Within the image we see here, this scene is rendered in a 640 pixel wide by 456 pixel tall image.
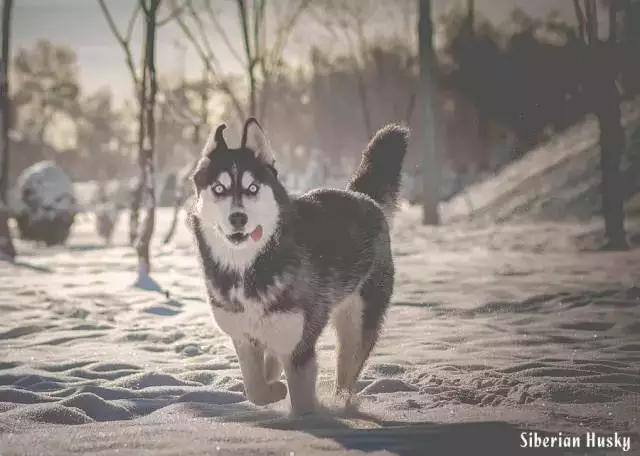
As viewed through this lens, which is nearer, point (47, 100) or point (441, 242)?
point (441, 242)

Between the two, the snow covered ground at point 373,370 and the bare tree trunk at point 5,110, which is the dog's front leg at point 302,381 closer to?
the snow covered ground at point 373,370

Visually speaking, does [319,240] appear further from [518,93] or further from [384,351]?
[518,93]

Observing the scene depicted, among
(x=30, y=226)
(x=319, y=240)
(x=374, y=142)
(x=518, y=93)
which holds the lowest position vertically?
(x=30, y=226)

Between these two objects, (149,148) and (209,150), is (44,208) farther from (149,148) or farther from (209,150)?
(209,150)

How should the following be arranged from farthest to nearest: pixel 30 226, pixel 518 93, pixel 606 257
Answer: pixel 518 93 → pixel 30 226 → pixel 606 257

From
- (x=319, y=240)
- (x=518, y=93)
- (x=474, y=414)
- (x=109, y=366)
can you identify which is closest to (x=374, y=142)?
(x=319, y=240)

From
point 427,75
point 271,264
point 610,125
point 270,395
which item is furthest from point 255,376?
point 427,75

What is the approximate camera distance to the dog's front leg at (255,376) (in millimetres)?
3902

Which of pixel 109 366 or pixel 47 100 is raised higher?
pixel 47 100

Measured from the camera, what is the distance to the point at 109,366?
508 cm

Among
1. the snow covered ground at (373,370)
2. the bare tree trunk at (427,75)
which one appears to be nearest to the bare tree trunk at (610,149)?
the snow covered ground at (373,370)

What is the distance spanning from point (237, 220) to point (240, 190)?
160mm

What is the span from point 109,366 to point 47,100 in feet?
126

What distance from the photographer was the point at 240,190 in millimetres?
3459
